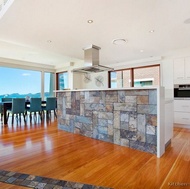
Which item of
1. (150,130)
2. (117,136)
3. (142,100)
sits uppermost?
(142,100)

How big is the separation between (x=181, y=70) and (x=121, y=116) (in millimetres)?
3099

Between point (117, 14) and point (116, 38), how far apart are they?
1162mm

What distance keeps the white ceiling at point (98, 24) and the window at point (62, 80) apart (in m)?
3.63

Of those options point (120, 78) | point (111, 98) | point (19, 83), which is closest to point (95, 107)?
point (111, 98)

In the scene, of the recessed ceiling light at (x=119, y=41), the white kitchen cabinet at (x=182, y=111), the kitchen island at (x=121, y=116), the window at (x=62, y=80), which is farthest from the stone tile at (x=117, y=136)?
the window at (x=62, y=80)

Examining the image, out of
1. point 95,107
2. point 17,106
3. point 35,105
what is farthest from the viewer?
point 35,105

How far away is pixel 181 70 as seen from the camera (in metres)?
4.75

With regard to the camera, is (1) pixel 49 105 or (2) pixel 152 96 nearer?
(2) pixel 152 96

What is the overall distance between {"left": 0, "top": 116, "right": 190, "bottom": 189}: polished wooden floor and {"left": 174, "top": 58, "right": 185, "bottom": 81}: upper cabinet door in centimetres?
230

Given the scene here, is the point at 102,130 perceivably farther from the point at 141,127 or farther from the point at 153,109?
the point at 153,109

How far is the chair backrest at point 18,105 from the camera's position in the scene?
5.05 metres

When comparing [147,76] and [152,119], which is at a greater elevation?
[147,76]

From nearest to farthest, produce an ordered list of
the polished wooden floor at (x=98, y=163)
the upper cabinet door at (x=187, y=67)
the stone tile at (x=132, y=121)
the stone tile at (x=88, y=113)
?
the polished wooden floor at (x=98, y=163) < the stone tile at (x=132, y=121) < the stone tile at (x=88, y=113) < the upper cabinet door at (x=187, y=67)

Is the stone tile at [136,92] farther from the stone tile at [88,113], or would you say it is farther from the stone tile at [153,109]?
the stone tile at [88,113]
